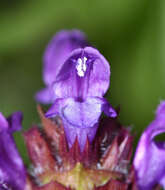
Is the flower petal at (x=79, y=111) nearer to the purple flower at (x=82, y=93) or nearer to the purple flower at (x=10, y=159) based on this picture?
the purple flower at (x=82, y=93)

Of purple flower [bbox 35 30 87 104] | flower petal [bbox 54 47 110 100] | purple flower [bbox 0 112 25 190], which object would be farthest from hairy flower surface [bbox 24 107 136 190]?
purple flower [bbox 35 30 87 104]

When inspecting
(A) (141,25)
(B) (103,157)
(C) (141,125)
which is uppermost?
(A) (141,25)

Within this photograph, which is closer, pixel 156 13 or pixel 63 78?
pixel 63 78

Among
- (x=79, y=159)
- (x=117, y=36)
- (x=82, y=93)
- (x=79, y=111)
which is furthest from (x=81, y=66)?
(x=117, y=36)

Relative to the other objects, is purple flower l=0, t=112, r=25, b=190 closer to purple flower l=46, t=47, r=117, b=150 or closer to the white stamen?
purple flower l=46, t=47, r=117, b=150

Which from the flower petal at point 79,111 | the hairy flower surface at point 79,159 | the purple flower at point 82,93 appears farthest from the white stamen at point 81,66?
the hairy flower surface at point 79,159

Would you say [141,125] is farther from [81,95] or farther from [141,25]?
[81,95]

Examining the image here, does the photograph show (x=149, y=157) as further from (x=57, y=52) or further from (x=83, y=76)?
(x=57, y=52)

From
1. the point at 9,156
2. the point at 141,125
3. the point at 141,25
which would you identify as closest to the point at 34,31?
the point at 141,25
